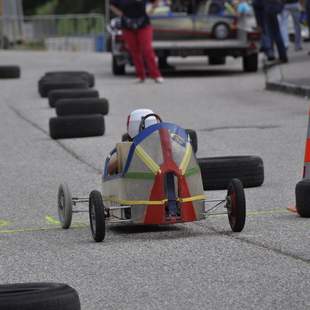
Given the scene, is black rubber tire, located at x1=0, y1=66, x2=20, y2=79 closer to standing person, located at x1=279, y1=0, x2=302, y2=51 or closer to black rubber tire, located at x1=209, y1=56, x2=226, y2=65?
black rubber tire, located at x1=209, y1=56, x2=226, y2=65

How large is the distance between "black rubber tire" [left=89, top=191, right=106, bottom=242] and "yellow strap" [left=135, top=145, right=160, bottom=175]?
1.30 feet

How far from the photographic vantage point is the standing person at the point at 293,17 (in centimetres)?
2652

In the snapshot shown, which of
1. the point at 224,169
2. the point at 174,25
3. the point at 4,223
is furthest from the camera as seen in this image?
the point at 174,25

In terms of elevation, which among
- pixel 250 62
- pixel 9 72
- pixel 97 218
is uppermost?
pixel 97 218

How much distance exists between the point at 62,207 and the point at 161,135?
98 centimetres

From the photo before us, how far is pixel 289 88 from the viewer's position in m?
19.7

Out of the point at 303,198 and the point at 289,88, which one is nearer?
the point at 303,198

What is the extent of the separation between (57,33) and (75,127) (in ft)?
105

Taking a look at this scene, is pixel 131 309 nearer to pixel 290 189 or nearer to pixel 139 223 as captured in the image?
pixel 139 223

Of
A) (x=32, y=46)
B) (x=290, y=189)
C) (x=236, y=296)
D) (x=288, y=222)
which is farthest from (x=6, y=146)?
(x=32, y=46)

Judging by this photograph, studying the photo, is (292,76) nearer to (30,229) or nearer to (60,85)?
(60,85)

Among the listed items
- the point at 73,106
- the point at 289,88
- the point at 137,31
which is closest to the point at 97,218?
the point at 73,106

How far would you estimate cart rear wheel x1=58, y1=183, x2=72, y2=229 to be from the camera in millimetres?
8484

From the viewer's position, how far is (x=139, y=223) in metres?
8.08
